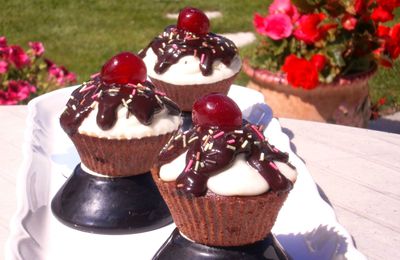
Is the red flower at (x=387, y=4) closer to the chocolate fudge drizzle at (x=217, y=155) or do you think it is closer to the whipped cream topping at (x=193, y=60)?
the whipped cream topping at (x=193, y=60)

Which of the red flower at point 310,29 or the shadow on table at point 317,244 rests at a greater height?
the shadow on table at point 317,244

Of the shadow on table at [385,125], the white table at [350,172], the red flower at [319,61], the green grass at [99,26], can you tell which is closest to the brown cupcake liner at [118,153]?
the white table at [350,172]

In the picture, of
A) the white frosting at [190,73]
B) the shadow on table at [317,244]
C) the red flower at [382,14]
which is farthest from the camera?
the red flower at [382,14]

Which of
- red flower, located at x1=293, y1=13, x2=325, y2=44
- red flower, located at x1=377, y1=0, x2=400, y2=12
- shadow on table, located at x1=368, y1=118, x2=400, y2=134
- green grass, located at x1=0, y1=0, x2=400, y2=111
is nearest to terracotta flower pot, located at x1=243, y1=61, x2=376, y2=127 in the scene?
red flower, located at x1=293, y1=13, x2=325, y2=44

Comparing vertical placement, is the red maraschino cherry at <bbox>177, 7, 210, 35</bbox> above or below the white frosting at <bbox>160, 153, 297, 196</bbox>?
below

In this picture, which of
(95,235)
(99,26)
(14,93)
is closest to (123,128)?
(95,235)

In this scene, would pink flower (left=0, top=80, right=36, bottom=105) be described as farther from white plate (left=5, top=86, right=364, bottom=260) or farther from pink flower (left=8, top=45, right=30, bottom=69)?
white plate (left=5, top=86, right=364, bottom=260)

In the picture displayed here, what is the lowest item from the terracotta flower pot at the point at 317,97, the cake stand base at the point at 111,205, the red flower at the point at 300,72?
the terracotta flower pot at the point at 317,97
